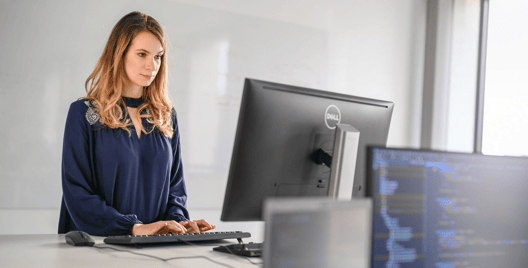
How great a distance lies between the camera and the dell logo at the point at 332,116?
1187 mm

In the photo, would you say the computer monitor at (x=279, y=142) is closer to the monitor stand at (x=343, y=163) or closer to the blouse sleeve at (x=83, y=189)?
the monitor stand at (x=343, y=163)

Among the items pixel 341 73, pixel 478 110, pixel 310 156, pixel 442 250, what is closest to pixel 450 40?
pixel 478 110

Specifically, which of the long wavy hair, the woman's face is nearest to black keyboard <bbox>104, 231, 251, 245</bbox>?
the long wavy hair

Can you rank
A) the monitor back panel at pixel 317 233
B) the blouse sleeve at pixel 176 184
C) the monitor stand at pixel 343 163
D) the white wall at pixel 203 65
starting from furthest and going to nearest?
1. the white wall at pixel 203 65
2. the blouse sleeve at pixel 176 184
3. the monitor stand at pixel 343 163
4. the monitor back panel at pixel 317 233

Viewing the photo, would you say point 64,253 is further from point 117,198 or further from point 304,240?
point 304,240

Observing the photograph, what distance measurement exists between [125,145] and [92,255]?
656 mm

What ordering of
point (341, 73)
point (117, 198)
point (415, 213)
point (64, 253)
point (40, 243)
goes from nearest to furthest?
point (415, 213) → point (64, 253) → point (40, 243) → point (117, 198) → point (341, 73)

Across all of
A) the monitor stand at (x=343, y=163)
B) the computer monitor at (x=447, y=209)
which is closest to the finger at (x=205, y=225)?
the monitor stand at (x=343, y=163)

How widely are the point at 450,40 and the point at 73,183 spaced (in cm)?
348

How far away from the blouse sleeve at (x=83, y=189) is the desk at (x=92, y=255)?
197mm

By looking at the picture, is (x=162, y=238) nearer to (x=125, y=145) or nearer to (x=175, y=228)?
(x=175, y=228)

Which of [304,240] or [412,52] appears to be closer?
[304,240]

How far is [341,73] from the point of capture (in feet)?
12.1

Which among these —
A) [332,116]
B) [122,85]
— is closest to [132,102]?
[122,85]
